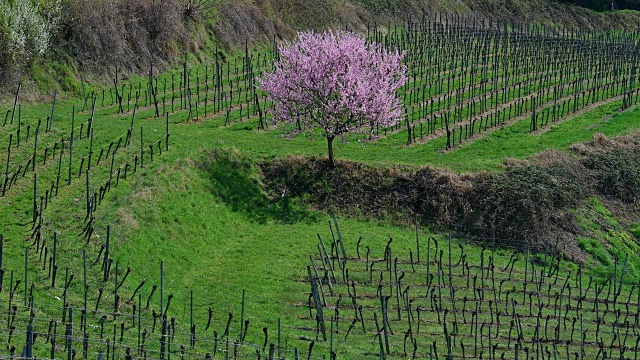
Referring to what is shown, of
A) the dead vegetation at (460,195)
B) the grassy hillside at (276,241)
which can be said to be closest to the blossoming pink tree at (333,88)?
the dead vegetation at (460,195)

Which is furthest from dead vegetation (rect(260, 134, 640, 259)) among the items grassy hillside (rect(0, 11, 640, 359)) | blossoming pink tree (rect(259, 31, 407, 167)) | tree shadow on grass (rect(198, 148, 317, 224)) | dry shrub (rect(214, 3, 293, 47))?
dry shrub (rect(214, 3, 293, 47))

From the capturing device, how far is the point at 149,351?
83.1ft

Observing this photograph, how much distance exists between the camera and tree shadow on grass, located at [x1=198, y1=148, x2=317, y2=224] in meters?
41.1

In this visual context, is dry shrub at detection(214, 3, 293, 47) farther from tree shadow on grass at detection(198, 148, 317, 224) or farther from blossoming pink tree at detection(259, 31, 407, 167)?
tree shadow on grass at detection(198, 148, 317, 224)

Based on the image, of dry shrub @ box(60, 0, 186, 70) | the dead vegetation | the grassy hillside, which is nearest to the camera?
the grassy hillside

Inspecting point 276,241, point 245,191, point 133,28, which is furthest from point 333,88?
point 133,28

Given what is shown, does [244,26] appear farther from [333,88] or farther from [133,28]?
[333,88]

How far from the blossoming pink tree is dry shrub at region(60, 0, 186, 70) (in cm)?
1505

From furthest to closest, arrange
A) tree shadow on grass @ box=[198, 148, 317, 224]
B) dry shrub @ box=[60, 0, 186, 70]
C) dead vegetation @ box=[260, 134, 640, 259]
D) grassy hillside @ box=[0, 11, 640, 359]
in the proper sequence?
dry shrub @ box=[60, 0, 186, 70]
dead vegetation @ box=[260, 134, 640, 259]
tree shadow on grass @ box=[198, 148, 317, 224]
grassy hillside @ box=[0, 11, 640, 359]

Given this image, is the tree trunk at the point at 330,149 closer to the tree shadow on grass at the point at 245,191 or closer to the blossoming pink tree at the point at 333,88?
the blossoming pink tree at the point at 333,88

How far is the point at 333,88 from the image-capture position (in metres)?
43.2

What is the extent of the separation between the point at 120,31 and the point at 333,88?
1956 centimetres

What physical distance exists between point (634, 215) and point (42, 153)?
82.9 ft

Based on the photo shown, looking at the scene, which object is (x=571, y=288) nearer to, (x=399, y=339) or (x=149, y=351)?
(x=399, y=339)
